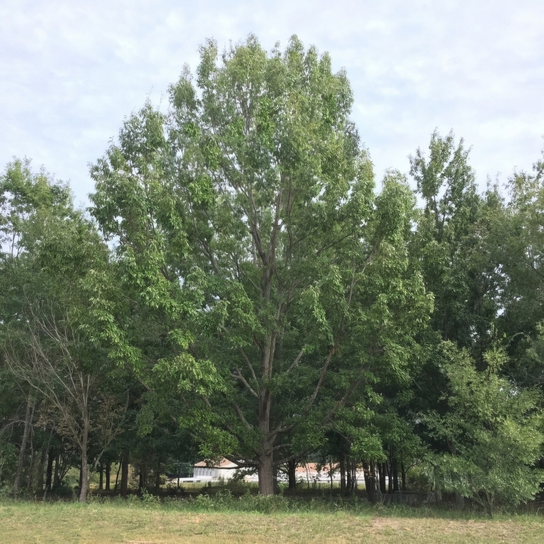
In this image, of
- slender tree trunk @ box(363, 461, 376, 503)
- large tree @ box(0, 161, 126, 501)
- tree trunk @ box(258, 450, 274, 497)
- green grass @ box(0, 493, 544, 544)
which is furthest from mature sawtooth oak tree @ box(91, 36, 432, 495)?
slender tree trunk @ box(363, 461, 376, 503)

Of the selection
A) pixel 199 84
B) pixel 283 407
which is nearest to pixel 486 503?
pixel 283 407

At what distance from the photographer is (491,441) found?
1338cm

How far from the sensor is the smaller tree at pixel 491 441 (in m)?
13.1

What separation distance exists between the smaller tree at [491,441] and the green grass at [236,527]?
77 cm

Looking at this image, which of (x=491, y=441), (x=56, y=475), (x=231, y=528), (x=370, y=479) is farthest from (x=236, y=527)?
(x=56, y=475)

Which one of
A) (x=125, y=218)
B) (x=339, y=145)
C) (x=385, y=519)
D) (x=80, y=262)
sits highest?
(x=339, y=145)

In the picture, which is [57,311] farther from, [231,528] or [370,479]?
[370,479]

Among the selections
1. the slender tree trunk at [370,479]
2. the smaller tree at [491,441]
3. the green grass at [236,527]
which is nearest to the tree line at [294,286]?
the smaller tree at [491,441]

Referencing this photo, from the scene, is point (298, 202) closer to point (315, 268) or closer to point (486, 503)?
point (315, 268)

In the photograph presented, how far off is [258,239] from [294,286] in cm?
187

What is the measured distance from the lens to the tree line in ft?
43.8

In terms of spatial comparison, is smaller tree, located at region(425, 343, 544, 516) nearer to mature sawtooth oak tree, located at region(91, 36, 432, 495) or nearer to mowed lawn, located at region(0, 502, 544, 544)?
mowed lawn, located at region(0, 502, 544, 544)

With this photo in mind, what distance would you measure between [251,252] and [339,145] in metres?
4.59

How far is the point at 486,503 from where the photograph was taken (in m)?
14.0
